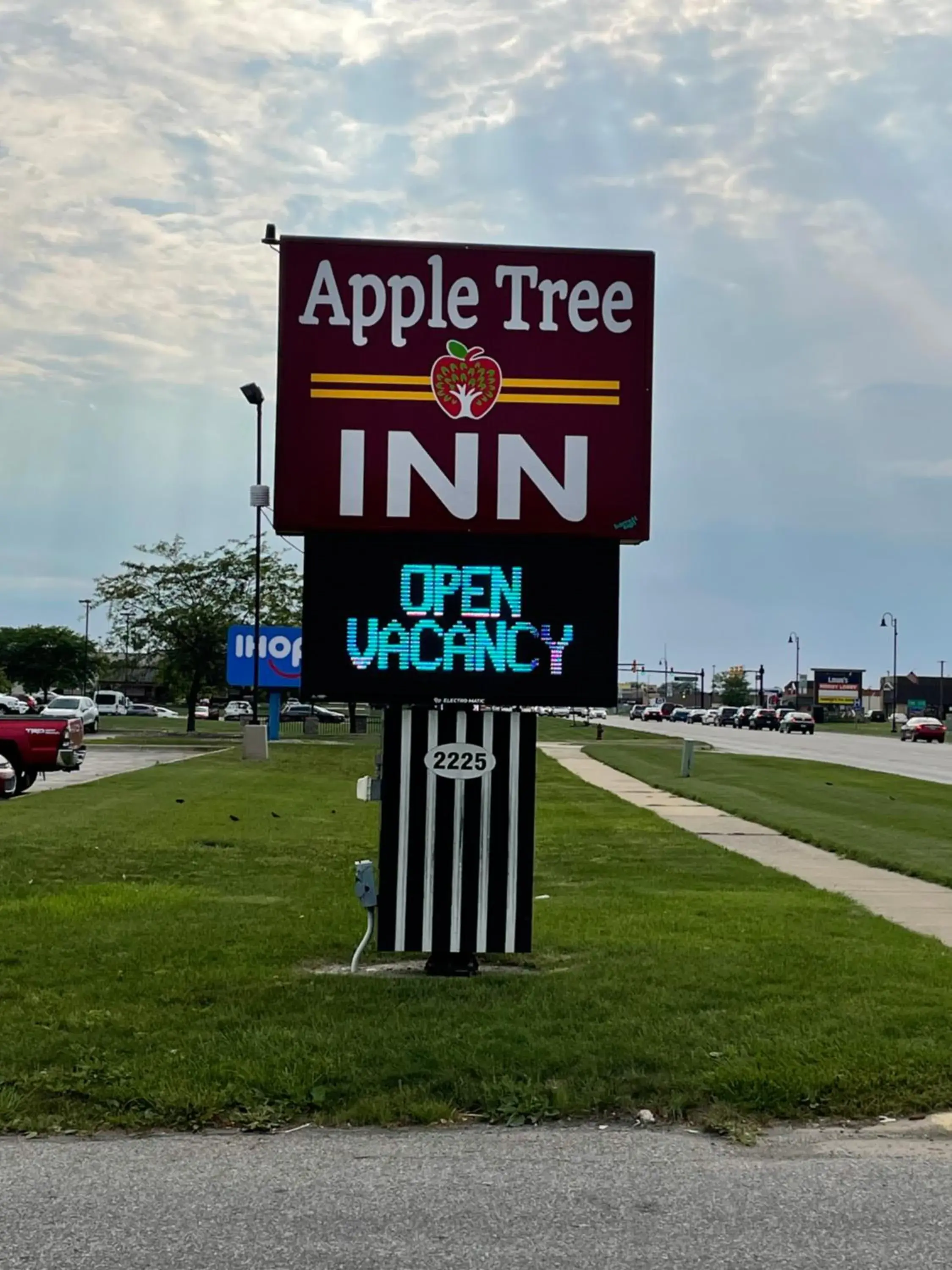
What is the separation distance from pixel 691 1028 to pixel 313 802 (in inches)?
564

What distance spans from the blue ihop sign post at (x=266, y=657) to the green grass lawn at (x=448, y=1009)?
30274 mm

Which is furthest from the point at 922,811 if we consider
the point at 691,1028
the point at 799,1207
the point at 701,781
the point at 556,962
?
Result: the point at 799,1207

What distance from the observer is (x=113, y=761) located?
1226 inches

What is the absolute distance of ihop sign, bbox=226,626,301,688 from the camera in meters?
42.4

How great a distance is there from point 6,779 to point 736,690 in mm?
165788

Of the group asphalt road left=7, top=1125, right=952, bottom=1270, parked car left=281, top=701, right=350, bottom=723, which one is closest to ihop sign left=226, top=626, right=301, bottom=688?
parked car left=281, top=701, right=350, bottom=723

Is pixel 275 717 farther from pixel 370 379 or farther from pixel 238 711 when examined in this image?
pixel 238 711

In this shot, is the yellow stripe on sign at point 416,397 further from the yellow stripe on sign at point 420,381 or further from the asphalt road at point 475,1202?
the asphalt road at point 475,1202

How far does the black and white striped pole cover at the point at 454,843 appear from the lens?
7.46m

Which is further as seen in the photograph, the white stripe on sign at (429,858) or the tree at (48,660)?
the tree at (48,660)

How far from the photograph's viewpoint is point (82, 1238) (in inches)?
165

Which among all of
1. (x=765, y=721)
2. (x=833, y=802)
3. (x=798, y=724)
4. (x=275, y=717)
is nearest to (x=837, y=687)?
(x=765, y=721)

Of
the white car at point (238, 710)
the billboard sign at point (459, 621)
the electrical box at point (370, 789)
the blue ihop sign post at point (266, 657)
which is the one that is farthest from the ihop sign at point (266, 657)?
the white car at point (238, 710)

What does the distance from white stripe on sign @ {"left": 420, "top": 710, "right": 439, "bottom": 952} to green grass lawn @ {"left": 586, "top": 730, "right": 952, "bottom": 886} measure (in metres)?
6.72
